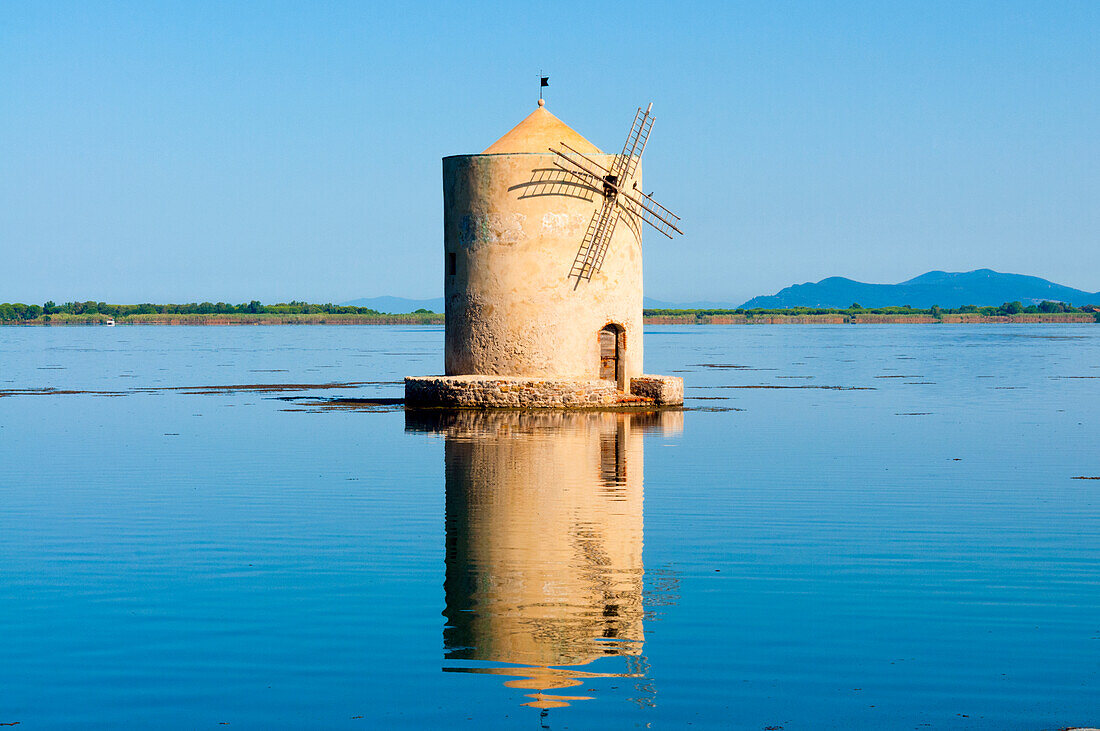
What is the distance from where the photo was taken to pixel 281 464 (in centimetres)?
1609

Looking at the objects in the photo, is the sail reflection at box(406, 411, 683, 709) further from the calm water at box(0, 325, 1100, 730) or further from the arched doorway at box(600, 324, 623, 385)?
the arched doorway at box(600, 324, 623, 385)

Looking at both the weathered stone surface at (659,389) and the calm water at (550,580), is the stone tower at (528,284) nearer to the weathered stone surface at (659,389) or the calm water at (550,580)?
the weathered stone surface at (659,389)

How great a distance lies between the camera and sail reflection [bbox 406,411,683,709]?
6.94 m

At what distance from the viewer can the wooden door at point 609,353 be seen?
25.5 metres

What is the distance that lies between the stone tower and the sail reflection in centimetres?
608

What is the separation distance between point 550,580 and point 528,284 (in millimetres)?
15779

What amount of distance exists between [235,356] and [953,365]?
28.7 metres

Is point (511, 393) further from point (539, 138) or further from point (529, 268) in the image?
point (539, 138)

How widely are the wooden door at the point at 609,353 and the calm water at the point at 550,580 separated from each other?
5376 mm

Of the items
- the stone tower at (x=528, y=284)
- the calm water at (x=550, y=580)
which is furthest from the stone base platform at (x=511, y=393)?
the calm water at (x=550, y=580)

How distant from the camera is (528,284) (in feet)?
79.8

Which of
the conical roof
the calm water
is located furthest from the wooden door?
the calm water

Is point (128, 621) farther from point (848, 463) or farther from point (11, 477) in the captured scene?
point (848, 463)

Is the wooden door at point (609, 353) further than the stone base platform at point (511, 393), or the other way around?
the wooden door at point (609, 353)
